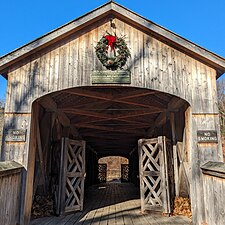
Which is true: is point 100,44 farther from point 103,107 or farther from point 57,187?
point 57,187

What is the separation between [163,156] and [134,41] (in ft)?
11.0

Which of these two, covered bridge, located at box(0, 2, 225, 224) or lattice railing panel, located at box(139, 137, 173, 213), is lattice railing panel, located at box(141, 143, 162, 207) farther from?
covered bridge, located at box(0, 2, 225, 224)

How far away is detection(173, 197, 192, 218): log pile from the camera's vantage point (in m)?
6.43

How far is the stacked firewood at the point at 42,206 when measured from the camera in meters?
6.22

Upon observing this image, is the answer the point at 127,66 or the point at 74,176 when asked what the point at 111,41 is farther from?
the point at 74,176

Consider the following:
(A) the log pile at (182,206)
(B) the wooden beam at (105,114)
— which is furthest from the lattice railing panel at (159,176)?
(B) the wooden beam at (105,114)

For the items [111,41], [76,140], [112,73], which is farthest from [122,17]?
[76,140]

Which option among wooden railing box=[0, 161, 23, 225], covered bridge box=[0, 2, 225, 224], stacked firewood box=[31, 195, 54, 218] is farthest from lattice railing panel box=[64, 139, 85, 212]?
wooden railing box=[0, 161, 23, 225]

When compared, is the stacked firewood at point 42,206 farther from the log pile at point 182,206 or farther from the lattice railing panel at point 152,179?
the log pile at point 182,206

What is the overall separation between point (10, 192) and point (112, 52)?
374 centimetres

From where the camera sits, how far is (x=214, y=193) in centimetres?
448

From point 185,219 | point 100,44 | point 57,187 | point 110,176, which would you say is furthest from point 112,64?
point 110,176

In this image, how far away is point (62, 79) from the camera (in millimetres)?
5527

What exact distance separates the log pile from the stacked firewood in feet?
11.4
